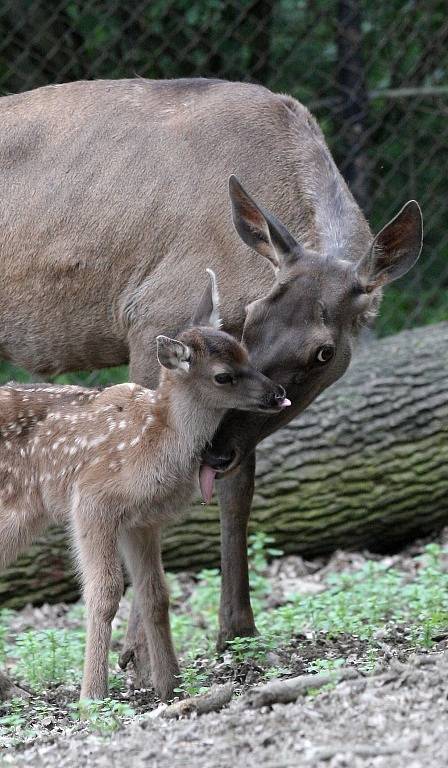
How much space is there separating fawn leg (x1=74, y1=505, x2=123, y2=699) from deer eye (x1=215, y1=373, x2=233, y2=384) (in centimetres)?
73

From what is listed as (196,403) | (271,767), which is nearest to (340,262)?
(196,403)

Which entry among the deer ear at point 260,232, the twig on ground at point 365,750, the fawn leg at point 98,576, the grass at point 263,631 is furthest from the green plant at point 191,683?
the deer ear at point 260,232

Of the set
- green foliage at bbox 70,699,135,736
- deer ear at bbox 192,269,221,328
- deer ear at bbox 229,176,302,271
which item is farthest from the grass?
deer ear at bbox 229,176,302,271

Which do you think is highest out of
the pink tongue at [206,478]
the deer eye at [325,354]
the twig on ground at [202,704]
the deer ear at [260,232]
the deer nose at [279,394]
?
the deer ear at [260,232]

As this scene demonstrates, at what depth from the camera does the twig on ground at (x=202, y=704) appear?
4.61 meters

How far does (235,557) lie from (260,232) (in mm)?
1722

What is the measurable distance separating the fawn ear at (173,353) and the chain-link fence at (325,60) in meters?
5.04

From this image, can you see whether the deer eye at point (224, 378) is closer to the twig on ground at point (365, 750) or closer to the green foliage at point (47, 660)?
the green foliage at point (47, 660)

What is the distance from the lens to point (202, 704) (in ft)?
15.1

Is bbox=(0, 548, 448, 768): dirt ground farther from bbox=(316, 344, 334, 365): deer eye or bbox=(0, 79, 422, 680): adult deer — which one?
bbox=(0, 79, 422, 680): adult deer

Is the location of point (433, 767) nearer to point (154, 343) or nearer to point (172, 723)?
point (172, 723)

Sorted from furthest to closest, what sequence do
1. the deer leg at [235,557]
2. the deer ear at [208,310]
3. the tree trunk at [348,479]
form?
the tree trunk at [348,479] → the deer leg at [235,557] → the deer ear at [208,310]

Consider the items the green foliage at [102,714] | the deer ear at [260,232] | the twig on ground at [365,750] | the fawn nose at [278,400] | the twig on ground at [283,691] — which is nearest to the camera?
the twig on ground at [365,750]

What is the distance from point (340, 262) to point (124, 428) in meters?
1.18
